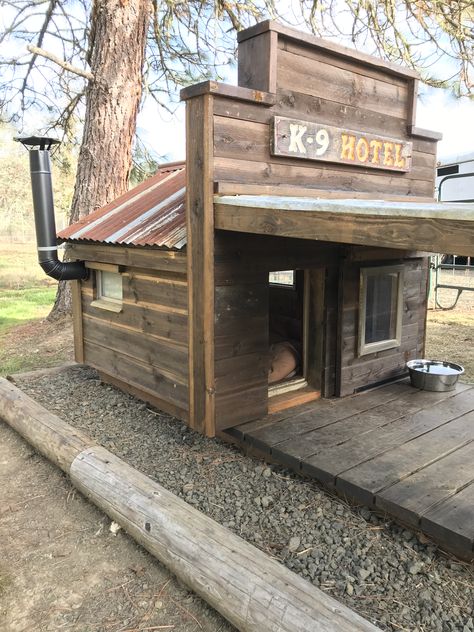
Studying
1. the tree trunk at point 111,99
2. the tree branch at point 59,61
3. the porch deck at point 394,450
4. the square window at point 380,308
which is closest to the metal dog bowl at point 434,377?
the porch deck at point 394,450

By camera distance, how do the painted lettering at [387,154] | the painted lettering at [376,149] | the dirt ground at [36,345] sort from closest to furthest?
the painted lettering at [376,149]
the painted lettering at [387,154]
the dirt ground at [36,345]

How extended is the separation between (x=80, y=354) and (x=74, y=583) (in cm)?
344

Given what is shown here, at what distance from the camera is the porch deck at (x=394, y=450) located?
2998 millimetres

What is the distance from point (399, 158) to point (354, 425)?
2748 mm

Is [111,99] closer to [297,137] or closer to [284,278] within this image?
[284,278]

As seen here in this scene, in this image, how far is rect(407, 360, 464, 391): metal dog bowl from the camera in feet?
16.3

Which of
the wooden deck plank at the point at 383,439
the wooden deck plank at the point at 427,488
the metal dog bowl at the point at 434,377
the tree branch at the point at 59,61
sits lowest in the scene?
the wooden deck plank at the point at 427,488

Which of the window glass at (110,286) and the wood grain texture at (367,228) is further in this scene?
the window glass at (110,286)

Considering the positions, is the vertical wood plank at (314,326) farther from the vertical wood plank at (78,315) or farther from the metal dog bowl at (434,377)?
the vertical wood plank at (78,315)

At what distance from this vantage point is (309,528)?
10.3 feet

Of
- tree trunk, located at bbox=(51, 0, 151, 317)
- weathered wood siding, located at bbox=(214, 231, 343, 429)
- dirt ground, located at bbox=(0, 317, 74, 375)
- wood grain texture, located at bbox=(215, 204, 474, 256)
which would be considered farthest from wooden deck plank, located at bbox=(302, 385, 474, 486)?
tree trunk, located at bbox=(51, 0, 151, 317)

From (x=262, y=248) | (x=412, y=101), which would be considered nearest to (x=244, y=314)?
(x=262, y=248)

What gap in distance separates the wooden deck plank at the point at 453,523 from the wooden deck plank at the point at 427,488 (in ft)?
0.10

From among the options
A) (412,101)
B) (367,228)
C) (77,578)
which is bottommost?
(77,578)
